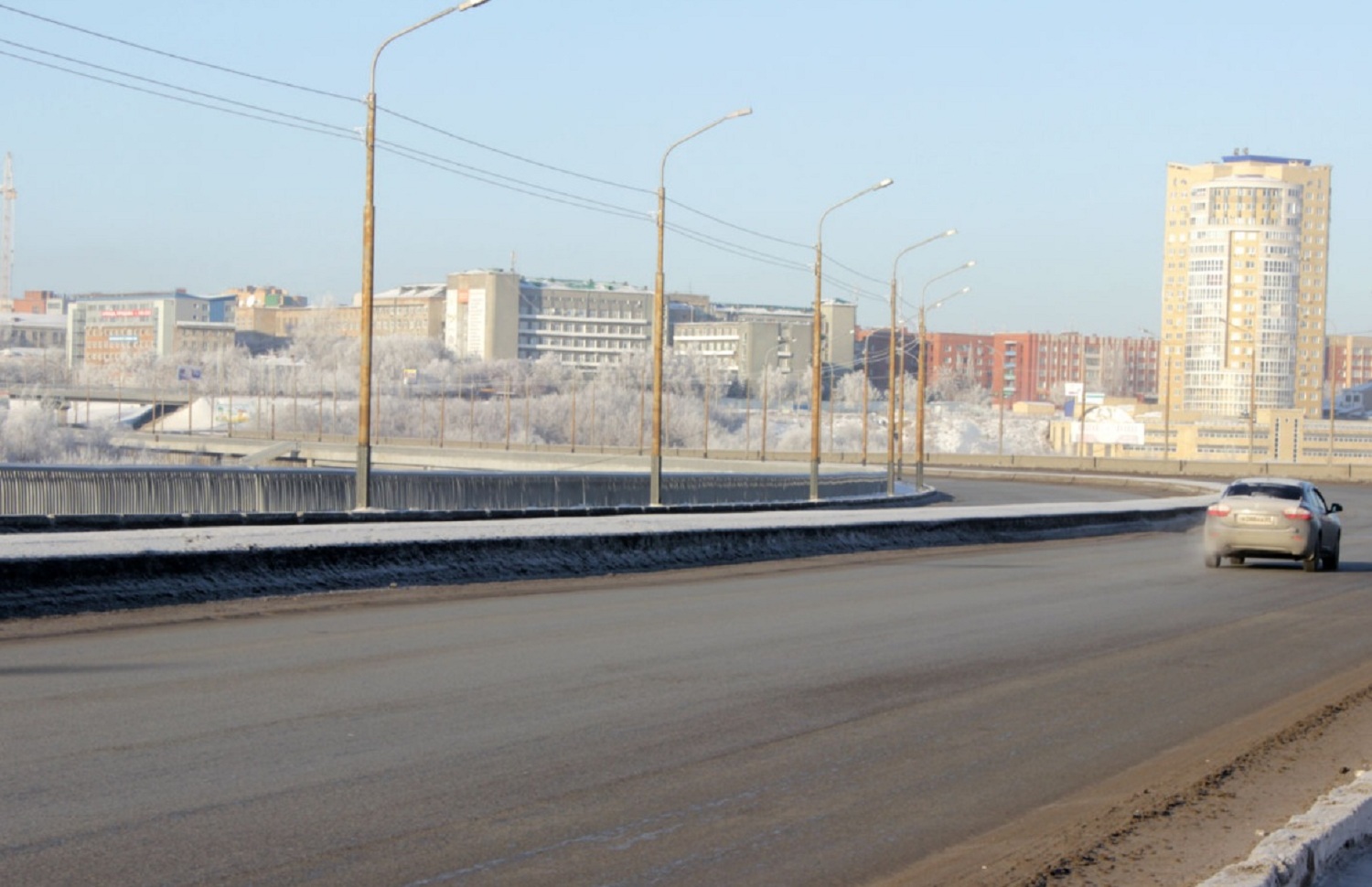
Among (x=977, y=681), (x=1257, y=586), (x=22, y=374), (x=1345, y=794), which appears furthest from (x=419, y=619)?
(x=22, y=374)

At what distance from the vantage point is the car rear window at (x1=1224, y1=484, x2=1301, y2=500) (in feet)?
83.1

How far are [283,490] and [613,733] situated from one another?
1061 inches

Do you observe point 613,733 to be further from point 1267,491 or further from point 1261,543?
point 1267,491

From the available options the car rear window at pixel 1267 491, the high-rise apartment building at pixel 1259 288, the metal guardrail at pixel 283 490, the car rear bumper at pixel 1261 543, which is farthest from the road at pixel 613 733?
the high-rise apartment building at pixel 1259 288

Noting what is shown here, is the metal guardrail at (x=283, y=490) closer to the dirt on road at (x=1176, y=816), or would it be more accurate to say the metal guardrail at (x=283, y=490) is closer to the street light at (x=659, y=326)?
the street light at (x=659, y=326)

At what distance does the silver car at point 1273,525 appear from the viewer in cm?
2483

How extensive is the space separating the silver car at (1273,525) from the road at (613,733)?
7466mm

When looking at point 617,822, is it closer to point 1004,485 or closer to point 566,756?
point 566,756

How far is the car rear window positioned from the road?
804 cm

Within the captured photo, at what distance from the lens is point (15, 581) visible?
15.1 meters

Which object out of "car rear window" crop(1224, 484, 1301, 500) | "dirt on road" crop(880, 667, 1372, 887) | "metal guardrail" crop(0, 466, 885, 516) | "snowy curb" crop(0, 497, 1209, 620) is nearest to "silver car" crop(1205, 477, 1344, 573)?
"car rear window" crop(1224, 484, 1301, 500)

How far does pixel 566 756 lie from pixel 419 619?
726 centimetres

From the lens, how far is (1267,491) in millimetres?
25516

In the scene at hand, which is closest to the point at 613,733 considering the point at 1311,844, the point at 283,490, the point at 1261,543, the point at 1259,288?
the point at 1311,844
